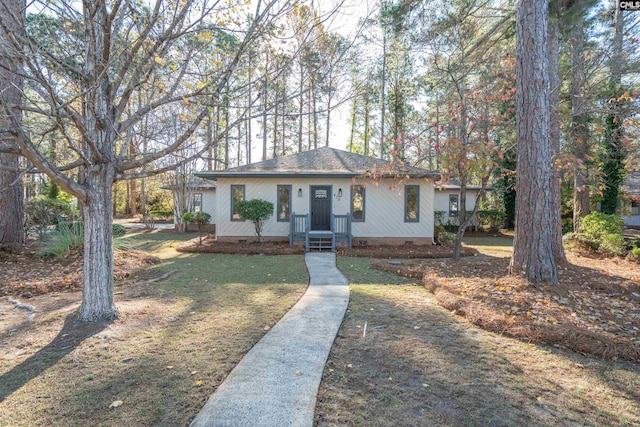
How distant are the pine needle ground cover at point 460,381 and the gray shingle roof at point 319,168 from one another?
649 cm

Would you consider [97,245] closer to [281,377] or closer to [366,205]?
[281,377]

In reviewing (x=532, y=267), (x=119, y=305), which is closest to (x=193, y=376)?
(x=119, y=305)

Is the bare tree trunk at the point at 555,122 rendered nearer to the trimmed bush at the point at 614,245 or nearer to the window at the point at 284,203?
the trimmed bush at the point at 614,245

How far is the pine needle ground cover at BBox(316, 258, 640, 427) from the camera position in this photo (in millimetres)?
2195

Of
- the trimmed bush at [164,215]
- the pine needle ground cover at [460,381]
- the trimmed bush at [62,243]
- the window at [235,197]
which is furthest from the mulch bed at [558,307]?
the trimmed bush at [164,215]

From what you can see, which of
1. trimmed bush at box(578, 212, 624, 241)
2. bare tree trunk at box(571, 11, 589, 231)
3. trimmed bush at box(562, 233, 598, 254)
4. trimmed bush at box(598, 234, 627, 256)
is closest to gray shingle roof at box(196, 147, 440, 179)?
bare tree trunk at box(571, 11, 589, 231)

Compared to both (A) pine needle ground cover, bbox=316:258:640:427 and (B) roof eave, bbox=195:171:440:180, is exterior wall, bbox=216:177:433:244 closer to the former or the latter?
(B) roof eave, bbox=195:171:440:180

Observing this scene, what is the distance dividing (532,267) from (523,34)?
12.3ft

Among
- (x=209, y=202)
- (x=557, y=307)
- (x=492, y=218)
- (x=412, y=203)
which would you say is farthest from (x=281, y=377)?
(x=492, y=218)

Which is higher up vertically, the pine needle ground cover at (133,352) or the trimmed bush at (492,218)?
the trimmed bush at (492,218)

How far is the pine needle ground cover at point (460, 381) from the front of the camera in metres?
2.20

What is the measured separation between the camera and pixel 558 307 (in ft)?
13.6

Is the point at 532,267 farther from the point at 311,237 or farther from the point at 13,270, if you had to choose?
the point at 13,270

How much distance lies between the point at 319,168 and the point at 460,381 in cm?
989
